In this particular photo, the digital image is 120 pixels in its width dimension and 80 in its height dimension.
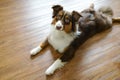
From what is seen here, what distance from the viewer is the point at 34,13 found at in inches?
101

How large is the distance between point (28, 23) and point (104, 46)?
3.34 feet

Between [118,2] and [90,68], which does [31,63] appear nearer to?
[90,68]

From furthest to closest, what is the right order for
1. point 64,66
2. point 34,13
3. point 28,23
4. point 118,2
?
point 118,2 < point 34,13 < point 28,23 < point 64,66

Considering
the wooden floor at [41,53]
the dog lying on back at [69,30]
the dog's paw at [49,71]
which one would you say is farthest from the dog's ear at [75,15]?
the dog's paw at [49,71]

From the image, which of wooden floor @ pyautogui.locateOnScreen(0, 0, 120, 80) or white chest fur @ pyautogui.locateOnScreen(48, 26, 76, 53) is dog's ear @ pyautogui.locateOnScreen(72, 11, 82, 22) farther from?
wooden floor @ pyautogui.locateOnScreen(0, 0, 120, 80)

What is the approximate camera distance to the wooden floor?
1.72 m

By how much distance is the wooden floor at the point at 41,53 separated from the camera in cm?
172

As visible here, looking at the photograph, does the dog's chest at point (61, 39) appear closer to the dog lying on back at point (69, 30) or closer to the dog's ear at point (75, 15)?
the dog lying on back at point (69, 30)

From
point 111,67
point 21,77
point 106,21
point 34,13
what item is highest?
point 34,13

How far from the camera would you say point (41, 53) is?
1.92 metres

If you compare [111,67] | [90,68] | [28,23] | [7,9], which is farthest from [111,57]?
[7,9]

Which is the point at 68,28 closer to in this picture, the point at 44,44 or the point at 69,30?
the point at 69,30

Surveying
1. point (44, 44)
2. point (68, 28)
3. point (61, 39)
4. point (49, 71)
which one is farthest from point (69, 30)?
point (49, 71)

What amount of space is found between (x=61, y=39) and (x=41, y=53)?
263 millimetres
